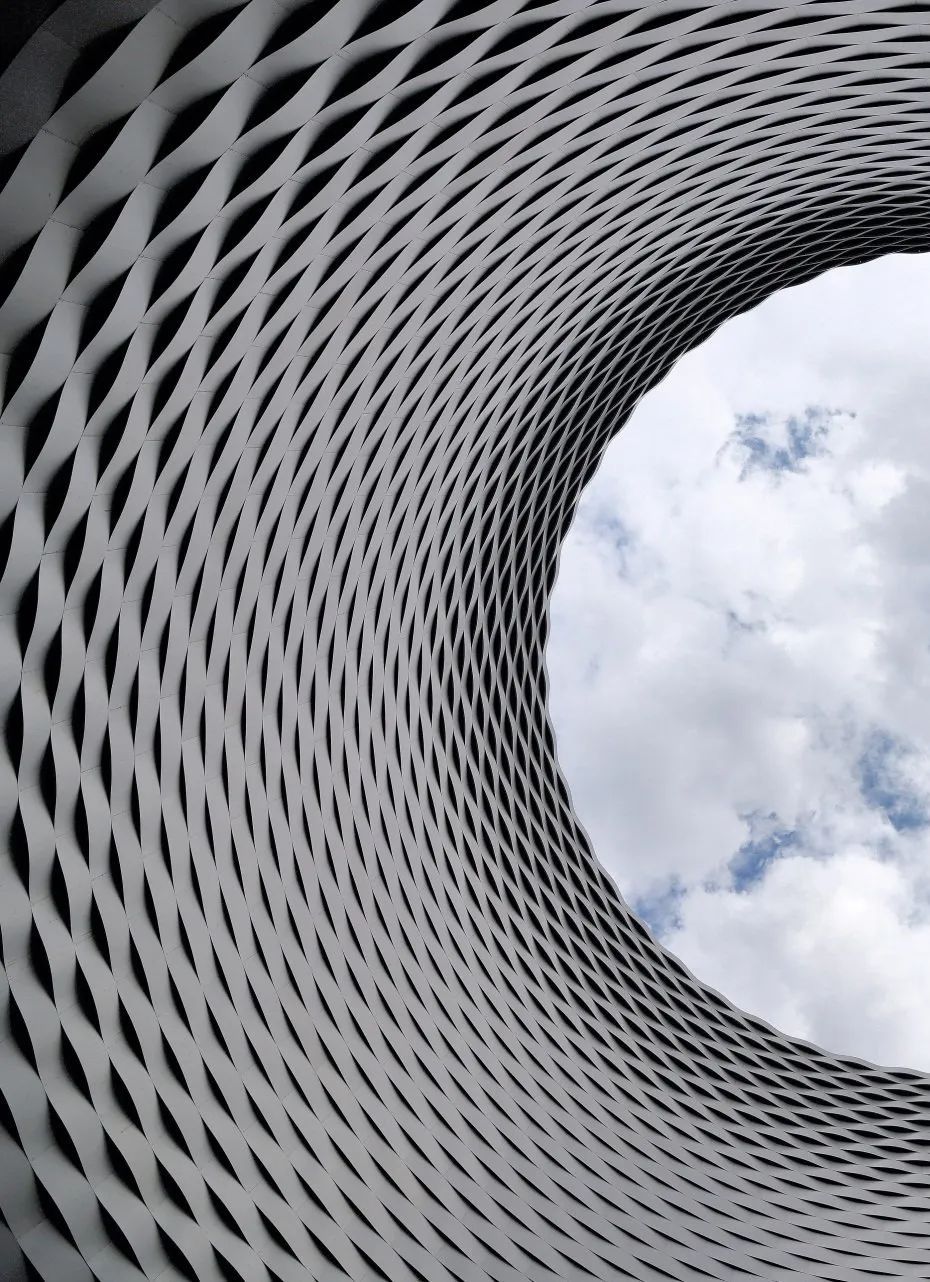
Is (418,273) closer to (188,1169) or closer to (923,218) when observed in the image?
(188,1169)

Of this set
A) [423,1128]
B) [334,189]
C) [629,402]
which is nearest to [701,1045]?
[423,1128]

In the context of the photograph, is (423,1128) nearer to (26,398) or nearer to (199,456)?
(199,456)

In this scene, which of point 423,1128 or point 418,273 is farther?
point 423,1128

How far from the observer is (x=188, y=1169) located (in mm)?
22328

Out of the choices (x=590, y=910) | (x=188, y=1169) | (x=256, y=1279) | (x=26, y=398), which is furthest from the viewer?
(x=590, y=910)

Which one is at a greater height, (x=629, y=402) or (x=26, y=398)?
(x=629, y=402)

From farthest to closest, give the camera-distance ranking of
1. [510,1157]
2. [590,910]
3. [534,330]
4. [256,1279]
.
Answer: [590,910]
[510,1157]
[534,330]
[256,1279]

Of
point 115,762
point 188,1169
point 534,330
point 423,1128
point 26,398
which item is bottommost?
point 188,1169

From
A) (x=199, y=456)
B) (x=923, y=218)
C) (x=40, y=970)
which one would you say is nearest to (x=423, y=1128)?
(x=40, y=970)

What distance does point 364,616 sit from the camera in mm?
29875

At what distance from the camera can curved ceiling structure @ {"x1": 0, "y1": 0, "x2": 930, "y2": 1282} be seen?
54.7 feet

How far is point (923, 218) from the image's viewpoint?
3819cm

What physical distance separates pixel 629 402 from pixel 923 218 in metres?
13.3

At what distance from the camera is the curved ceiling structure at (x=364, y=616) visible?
54.7 ft
